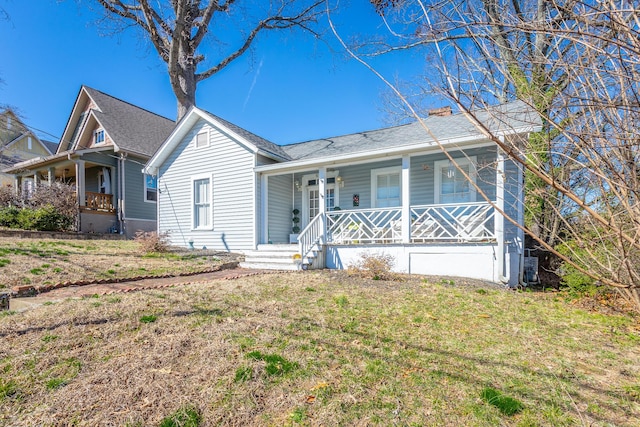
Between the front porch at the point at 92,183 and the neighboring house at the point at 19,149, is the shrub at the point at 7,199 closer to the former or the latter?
the front porch at the point at 92,183

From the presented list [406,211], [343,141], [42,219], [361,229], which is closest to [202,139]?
[343,141]

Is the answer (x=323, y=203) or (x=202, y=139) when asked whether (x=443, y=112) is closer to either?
(x=323, y=203)

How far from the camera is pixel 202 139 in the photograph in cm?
1232

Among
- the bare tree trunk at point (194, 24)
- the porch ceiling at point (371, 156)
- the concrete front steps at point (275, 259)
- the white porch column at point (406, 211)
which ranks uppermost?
the bare tree trunk at point (194, 24)

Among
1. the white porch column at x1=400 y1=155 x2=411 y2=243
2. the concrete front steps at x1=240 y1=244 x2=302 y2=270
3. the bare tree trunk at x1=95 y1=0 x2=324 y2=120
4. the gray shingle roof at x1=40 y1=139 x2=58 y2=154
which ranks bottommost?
the concrete front steps at x1=240 y1=244 x2=302 y2=270

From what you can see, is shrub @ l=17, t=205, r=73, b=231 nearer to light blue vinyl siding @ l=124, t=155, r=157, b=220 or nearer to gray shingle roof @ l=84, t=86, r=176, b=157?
light blue vinyl siding @ l=124, t=155, r=157, b=220

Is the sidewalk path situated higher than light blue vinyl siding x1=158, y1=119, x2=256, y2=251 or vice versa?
light blue vinyl siding x1=158, y1=119, x2=256, y2=251

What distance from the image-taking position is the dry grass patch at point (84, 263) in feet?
21.4

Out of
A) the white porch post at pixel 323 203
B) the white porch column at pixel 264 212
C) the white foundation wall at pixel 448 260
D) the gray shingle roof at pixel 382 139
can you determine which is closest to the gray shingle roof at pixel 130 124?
the gray shingle roof at pixel 382 139

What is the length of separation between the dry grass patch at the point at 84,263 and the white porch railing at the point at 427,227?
3977 millimetres

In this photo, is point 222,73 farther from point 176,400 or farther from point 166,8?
point 176,400

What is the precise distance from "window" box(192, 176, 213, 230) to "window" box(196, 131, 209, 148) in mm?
1242

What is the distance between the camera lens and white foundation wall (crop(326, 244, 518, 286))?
25.3 ft

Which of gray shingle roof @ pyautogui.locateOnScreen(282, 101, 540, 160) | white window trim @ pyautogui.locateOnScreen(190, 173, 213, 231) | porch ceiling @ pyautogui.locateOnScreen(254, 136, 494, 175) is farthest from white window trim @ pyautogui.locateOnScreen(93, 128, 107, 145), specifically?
porch ceiling @ pyautogui.locateOnScreen(254, 136, 494, 175)
